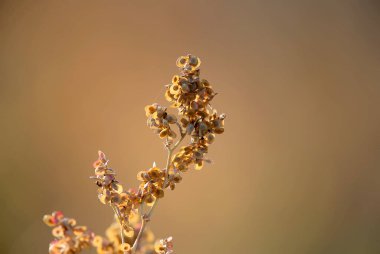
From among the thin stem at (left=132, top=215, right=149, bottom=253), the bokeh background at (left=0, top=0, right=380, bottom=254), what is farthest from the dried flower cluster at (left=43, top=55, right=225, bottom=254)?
the bokeh background at (left=0, top=0, right=380, bottom=254)

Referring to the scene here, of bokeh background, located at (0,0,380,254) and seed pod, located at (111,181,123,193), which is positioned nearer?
seed pod, located at (111,181,123,193)

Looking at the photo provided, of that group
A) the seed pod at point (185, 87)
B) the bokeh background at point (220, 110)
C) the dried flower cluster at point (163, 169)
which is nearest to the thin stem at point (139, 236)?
the dried flower cluster at point (163, 169)

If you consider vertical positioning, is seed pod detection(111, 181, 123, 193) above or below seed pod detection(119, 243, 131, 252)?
above

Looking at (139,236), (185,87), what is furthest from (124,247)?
(185,87)

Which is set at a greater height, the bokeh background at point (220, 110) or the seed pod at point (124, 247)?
the bokeh background at point (220, 110)

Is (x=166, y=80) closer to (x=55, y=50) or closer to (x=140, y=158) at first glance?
(x=140, y=158)

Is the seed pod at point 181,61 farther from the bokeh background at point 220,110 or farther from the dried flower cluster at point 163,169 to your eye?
the bokeh background at point 220,110

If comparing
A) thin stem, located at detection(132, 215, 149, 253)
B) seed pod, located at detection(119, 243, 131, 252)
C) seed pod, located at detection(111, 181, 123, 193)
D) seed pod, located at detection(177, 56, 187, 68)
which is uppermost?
seed pod, located at detection(177, 56, 187, 68)

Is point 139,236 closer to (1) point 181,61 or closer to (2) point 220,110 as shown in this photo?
(1) point 181,61

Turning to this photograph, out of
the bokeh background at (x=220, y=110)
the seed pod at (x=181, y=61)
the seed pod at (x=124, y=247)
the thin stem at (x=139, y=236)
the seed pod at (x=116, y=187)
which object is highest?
the bokeh background at (x=220, y=110)

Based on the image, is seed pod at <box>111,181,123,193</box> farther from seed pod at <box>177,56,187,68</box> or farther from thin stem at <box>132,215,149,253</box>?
seed pod at <box>177,56,187,68</box>
